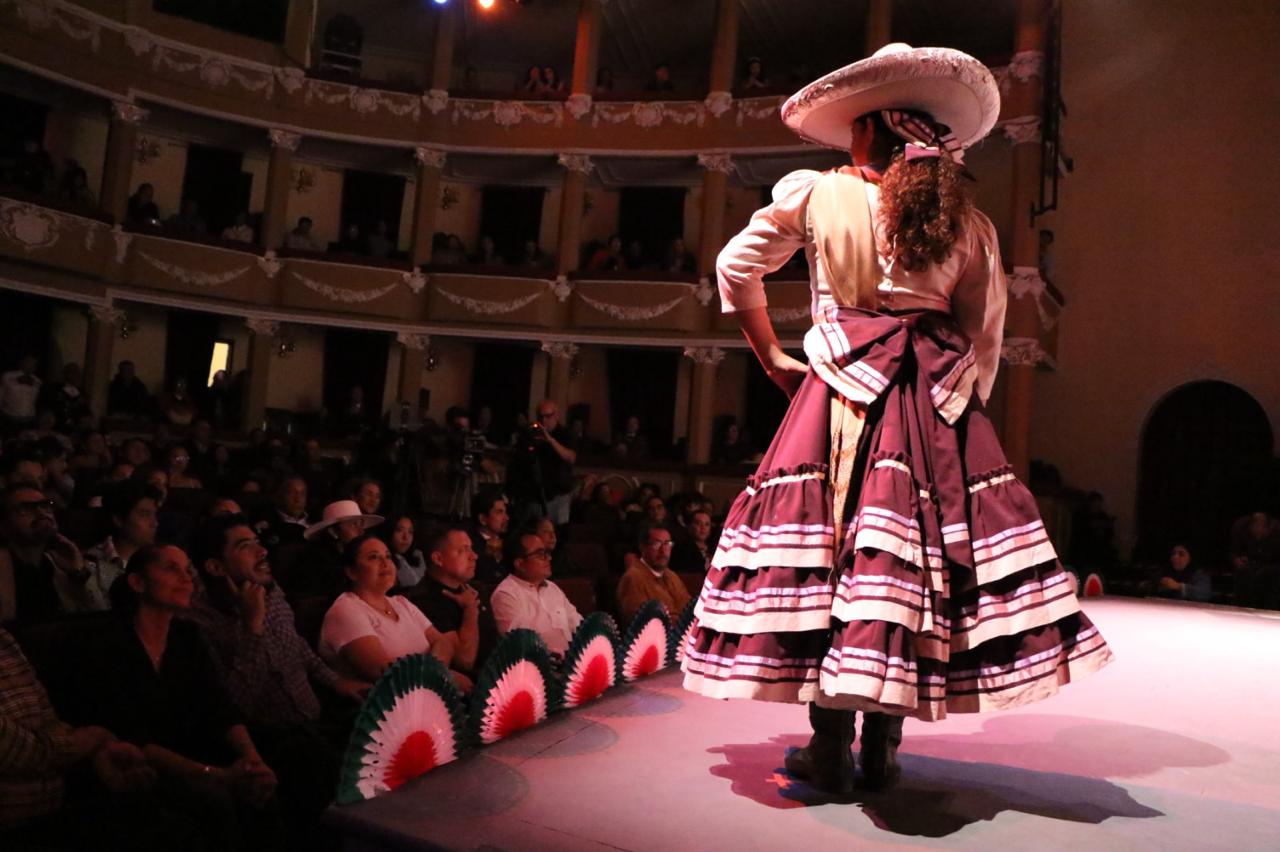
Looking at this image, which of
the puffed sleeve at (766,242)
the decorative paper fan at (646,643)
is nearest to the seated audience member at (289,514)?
the decorative paper fan at (646,643)

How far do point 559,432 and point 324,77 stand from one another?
28.1 feet

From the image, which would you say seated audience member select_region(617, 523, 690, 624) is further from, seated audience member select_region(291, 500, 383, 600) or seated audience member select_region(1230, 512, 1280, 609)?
seated audience member select_region(1230, 512, 1280, 609)

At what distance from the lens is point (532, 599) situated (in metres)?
4.16

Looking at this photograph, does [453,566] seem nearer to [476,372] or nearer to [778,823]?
[778,823]

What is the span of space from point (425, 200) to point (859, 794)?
13490mm

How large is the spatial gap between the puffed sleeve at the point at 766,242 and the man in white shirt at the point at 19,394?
1011 cm

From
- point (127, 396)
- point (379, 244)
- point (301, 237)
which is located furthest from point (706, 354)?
point (127, 396)

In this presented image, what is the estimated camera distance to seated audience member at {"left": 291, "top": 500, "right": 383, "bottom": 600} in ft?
14.1

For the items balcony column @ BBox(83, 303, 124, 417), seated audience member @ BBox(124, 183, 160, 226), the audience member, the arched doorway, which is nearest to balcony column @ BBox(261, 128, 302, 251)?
seated audience member @ BBox(124, 183, 160, 226)

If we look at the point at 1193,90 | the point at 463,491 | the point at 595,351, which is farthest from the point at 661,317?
the point at 1193,90

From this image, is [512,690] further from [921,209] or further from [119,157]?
[119,157]

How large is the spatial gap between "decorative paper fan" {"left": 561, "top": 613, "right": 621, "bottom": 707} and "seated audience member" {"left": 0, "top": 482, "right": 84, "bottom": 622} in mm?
1959

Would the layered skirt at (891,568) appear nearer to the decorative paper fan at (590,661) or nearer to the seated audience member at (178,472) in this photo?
the decorative paper fan at (590,661)

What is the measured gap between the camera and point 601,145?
1417 centimetres
